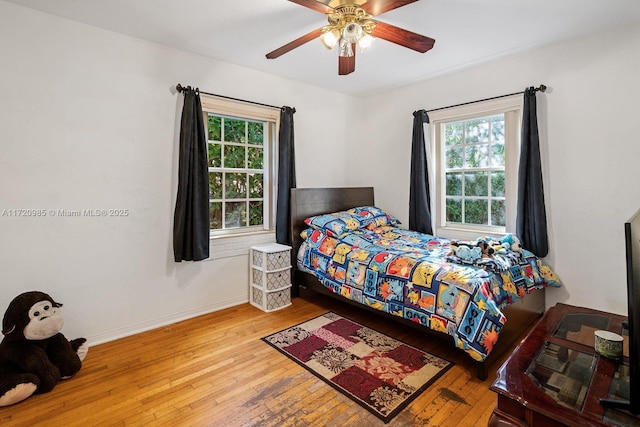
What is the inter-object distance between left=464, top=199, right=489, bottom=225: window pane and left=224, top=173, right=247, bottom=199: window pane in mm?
2471

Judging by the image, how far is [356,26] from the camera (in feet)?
6.46

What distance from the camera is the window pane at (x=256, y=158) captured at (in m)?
3.65

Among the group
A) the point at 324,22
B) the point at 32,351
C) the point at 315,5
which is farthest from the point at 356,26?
the point at 32,351

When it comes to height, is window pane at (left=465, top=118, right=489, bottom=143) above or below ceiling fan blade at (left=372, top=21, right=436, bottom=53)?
below

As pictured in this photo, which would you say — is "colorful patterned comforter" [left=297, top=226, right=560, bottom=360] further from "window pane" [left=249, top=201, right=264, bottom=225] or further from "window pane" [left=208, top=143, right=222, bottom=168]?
"window pane" [left=208, top=143, right=222, bottom=168]

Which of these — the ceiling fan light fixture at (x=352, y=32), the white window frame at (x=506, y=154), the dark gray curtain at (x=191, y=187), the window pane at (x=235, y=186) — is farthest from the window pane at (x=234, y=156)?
the white window frame at (x=506, y=154)

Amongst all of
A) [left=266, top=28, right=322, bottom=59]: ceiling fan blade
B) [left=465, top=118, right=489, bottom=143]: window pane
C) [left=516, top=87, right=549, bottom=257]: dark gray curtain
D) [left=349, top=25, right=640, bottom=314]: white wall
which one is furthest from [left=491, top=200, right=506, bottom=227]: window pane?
[left=266, top=28, right=322, bottom=59]: ceiling fan blade

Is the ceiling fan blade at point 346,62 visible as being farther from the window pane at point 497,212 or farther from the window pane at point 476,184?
the window pane at point 497,212

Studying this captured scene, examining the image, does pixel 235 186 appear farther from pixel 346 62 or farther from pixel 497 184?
pixel 497 184

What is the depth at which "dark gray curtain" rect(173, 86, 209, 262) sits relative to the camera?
2.93m

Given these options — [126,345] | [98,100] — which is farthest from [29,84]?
[126,345]

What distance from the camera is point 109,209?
8.79 feet

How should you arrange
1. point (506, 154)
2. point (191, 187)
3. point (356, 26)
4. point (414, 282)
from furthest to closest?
1. point (506, 154)
2. point (191, 187)
3. point (414, 282)
4. point (356, 26)

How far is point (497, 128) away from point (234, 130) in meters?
2.75
